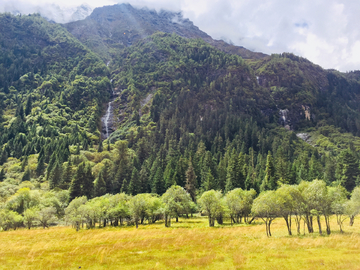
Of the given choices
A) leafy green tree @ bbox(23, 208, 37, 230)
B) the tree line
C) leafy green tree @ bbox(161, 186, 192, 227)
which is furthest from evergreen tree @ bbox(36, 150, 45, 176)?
leafy green tree @ bbox(161, 186, 192, 227)

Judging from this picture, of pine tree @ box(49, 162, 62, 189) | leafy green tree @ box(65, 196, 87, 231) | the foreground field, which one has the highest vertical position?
pine tree @ box(49, 162, 62, 189)

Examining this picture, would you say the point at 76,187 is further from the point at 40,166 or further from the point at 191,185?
the point at 191,185

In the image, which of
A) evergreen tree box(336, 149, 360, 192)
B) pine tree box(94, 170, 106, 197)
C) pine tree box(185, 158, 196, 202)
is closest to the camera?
evergreen tree box(336, 149, 360, 192)

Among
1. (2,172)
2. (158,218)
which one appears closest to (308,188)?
(158,218)

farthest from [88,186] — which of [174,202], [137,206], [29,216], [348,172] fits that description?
[348,172]

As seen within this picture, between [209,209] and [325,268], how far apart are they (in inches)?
1368

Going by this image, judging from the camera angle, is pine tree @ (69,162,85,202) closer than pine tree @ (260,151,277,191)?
No

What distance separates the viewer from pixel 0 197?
87.4m

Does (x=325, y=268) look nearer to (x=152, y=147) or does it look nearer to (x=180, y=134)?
(x=152, y=147)

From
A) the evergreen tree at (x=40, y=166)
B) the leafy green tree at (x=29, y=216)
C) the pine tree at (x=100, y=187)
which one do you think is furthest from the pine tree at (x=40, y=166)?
the leafy green tree at (x=29, y=216)

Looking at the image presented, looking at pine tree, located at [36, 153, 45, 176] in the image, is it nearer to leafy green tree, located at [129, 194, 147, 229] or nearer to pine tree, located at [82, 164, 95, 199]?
pine tree, located at [82, 164, 95, 199]

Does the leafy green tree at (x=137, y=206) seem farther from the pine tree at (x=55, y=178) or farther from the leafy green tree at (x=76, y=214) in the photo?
the pine tree at (x=55, y=178)

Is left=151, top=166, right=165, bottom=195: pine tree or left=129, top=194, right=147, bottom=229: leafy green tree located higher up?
left=151, top=166, right=165, bottom=195: pine tree

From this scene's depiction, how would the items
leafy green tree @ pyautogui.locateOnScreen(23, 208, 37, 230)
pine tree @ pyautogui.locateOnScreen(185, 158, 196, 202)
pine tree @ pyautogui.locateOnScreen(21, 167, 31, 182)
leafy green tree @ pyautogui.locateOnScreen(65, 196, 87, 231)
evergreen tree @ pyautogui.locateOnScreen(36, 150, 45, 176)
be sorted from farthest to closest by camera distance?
1. evergreen tree @ pyautogui.locateOnScreen(36, 150, 45, 176)
2. pine tree @ pyautogui.locateOnScreen(21, 167, 31, 182)
3. pine tree @ pyautogui.locateOnScreen(185, 158, 196, 202)
4. leafy green tree @ pyautogui.locateOnScreen(23, 208, 37, 230)
5. leafy green tree @ pyautogui.locateOnScreen(65, 196, 87, 231)
